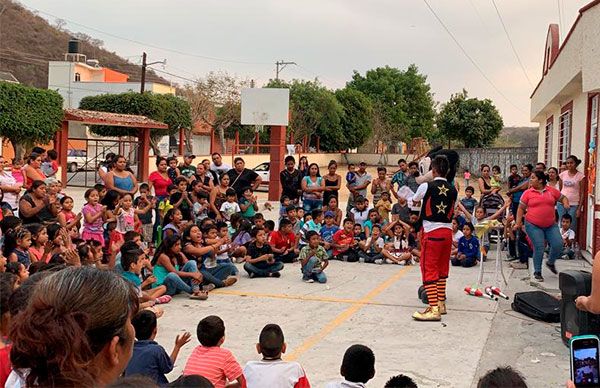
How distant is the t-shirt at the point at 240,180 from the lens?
46.3 ft

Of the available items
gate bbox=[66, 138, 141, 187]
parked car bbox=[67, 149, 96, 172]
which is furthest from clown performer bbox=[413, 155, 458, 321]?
parked car bbox=[67, 149, 96, 172]

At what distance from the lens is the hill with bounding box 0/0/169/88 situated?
8012cm

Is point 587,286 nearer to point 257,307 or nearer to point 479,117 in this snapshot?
point 257,307

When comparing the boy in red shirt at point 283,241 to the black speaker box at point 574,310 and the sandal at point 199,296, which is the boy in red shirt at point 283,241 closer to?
the sandal at point 199,296

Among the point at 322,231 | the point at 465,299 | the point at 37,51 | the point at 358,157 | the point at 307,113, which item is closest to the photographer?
the point at 465,299

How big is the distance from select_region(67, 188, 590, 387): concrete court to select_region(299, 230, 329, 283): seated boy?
0.25 meters

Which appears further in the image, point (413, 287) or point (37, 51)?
point (37, 51)

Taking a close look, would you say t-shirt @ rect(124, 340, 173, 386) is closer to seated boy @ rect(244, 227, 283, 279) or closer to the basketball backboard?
seated boy @ rect(244, 227, 283, 279)

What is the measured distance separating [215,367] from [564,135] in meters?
14.8

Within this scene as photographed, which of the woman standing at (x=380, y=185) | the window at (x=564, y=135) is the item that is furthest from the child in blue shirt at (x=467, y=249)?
the window at (x=564, y=135)

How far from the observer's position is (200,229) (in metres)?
10.8

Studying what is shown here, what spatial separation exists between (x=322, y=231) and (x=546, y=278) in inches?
176

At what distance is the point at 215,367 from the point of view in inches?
198

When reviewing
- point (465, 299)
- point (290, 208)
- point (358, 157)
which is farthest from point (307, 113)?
point (465, 299)
